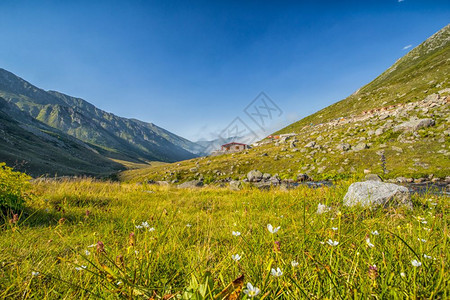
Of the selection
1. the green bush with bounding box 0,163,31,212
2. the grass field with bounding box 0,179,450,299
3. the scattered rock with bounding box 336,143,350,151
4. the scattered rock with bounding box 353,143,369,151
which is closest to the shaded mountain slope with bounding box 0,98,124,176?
the green bush with bounding box 0,163,31,212

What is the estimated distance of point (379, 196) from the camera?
518 centimetres

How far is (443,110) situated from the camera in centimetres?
2608

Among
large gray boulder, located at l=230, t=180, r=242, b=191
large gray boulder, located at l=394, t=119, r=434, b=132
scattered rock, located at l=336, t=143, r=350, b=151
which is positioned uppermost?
large gray boulder, located at l=394, t=119, r=434, b=132

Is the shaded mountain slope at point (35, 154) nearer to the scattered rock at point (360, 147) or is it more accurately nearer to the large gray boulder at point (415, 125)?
the scattered rock at point (360, 147)

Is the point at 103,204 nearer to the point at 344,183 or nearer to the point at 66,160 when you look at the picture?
the point at 344,183

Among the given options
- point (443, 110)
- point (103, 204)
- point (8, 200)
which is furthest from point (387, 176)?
point (8, 200)

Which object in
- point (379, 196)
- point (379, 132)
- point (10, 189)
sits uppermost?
point (379, 132)

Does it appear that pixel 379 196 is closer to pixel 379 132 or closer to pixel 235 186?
pixel 235 186

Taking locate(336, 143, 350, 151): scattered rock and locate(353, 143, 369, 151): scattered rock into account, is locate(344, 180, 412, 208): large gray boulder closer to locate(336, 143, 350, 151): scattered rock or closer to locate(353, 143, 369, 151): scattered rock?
locate(353, 143, 369, 151): scattered rock

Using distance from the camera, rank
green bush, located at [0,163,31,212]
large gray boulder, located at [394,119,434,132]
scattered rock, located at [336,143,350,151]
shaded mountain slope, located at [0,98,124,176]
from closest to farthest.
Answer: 1. green bush, located at [0,163,31,212]
2. large gray boulder, located at [394,119,434,132]
3. scattered rock, located at [336,143,350,151]
4. shaded mountain slope, located at [0,98,124,176]

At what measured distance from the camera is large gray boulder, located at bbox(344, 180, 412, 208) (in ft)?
16.3

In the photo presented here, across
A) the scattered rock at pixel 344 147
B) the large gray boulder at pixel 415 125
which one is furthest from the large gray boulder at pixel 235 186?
the large gray boulder at pixel 415 125

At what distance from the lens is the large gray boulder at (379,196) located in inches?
195

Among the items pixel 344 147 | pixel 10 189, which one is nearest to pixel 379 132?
pixel 344 147
